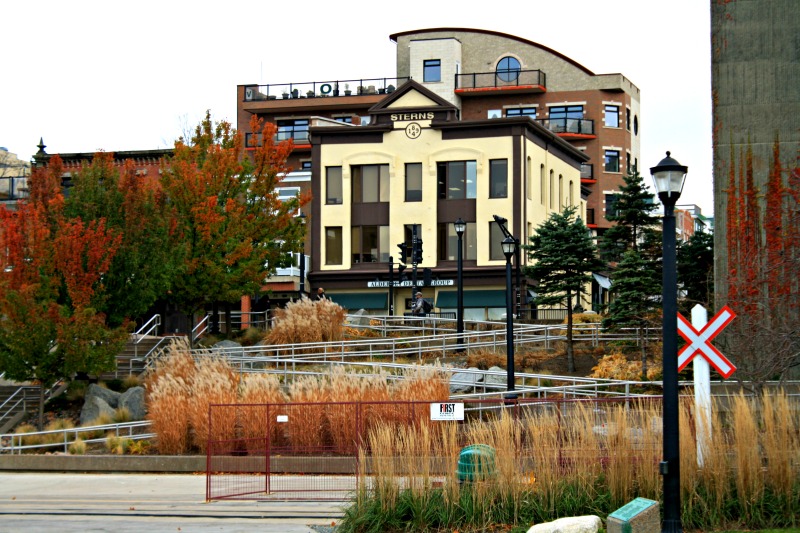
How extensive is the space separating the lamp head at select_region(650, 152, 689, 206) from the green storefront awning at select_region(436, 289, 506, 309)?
37.3 metres

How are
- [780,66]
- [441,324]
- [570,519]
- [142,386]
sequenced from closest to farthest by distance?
[570,519], [780,66], [142,386], [441,324]

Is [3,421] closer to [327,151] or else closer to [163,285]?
[163,285]

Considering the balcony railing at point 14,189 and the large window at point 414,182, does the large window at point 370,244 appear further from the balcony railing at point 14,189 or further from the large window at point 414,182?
the balcony railing at point 14,189

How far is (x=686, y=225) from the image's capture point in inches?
4761

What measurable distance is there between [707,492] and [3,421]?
22.5 metres

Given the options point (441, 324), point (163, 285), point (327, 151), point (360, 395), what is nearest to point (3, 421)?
point (163, 285)

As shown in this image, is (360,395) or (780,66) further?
(780,66)

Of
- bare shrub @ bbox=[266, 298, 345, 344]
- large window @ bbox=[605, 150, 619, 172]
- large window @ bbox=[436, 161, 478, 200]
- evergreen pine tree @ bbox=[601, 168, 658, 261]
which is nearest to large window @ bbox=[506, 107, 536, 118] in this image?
large window @ bbox=[605, 150, 619, 172]

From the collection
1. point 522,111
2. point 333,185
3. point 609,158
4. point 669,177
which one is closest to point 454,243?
point 333,185

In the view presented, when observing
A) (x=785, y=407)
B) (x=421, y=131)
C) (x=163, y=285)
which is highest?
(x=421, y=131)

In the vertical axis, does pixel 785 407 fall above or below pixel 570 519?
above

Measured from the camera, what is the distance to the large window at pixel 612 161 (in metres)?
74.1

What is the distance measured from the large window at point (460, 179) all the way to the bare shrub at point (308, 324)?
1670 centimetres

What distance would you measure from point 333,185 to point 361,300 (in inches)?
233
